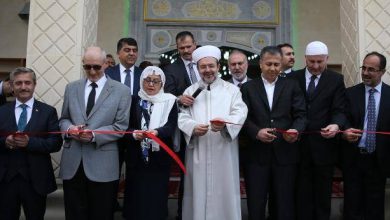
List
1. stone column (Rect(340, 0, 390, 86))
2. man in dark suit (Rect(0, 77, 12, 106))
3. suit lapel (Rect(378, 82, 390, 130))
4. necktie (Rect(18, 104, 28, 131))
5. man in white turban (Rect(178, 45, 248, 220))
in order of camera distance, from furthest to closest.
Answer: stone column (Rect(340, 0, 390, 86))
man in dark suit (Rect(0, 77, 12, 106))
suit lapel (Rect(378, 82, 390, 130))
necktie (Rect(18, 104, 28, 131))
man in white turban (Rect(178, 45, 248, 220))

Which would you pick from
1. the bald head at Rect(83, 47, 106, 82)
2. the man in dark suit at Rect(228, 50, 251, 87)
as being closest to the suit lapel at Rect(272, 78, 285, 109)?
the man in dark suit at Rect(228, 50, 251, 87)

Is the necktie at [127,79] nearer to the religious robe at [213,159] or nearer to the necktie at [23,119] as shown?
the religious robe at [213,159]

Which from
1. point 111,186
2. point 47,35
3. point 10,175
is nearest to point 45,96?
point 47,35

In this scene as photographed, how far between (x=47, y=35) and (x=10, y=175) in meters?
2.18

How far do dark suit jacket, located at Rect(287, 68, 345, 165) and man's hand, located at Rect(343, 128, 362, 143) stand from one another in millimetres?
87

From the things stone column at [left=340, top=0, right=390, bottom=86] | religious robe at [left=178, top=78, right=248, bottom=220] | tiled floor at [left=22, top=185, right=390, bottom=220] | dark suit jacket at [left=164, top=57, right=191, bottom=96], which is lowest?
tiled floor at [left=22, top=185, right=390, bottom=220]

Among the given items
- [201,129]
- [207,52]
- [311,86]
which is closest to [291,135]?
[311,86]

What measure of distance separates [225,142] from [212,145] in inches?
5.2

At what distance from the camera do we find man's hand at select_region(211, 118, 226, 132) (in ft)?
13.4

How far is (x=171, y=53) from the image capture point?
1004cm

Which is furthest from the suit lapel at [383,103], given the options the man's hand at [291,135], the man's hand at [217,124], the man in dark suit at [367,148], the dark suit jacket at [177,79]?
the dark suit jacket at [177,79]

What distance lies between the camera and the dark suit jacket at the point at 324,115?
14.6 ft

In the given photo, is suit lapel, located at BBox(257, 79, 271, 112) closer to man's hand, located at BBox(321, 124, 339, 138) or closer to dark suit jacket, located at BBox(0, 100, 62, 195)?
man's hand, located at BBox(321, 124, 339, 138)

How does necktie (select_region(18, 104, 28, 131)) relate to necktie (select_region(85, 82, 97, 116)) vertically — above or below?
below
